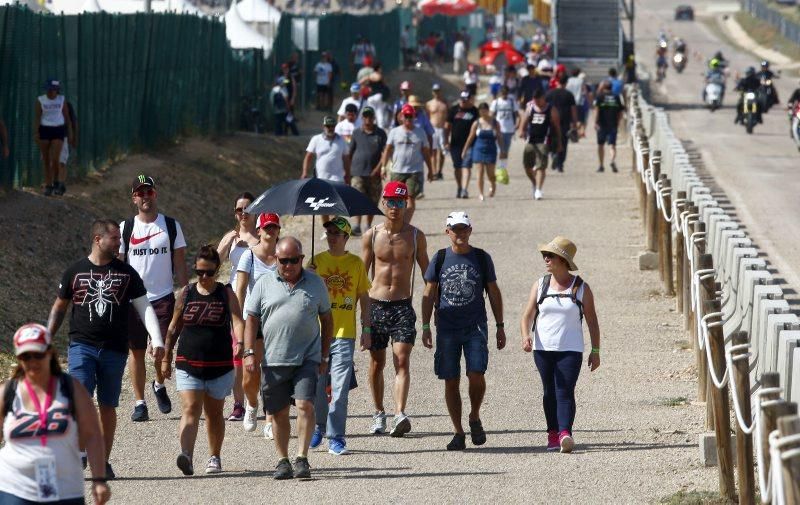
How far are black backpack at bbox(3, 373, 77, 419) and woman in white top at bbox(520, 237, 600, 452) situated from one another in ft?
14.7

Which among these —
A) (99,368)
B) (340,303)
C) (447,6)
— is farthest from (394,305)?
(447,6)

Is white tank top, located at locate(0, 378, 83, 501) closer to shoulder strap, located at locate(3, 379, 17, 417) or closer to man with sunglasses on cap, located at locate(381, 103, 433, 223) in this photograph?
shoulder strap, located at locate(3, 379, 17, 417)

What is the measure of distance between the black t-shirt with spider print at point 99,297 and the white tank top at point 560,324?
8.94 ft

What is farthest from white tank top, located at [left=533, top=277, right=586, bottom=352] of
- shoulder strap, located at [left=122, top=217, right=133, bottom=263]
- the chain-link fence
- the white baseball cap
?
the chain-link fence

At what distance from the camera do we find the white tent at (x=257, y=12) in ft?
145

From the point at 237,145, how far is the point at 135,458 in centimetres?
2351

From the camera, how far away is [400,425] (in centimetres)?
1247

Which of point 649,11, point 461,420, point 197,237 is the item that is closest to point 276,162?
point 197,237

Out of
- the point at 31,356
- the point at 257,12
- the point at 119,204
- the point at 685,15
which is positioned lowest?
the point at 119,204

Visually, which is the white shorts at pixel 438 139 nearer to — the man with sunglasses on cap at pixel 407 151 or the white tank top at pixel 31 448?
the man with sunglasses on cap at pixel 407 151

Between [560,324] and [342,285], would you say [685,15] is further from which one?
[560,324]

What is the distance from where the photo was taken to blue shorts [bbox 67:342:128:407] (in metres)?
11.0

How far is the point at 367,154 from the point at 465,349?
33.8 feet

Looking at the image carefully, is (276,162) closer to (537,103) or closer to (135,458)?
(537,103)
